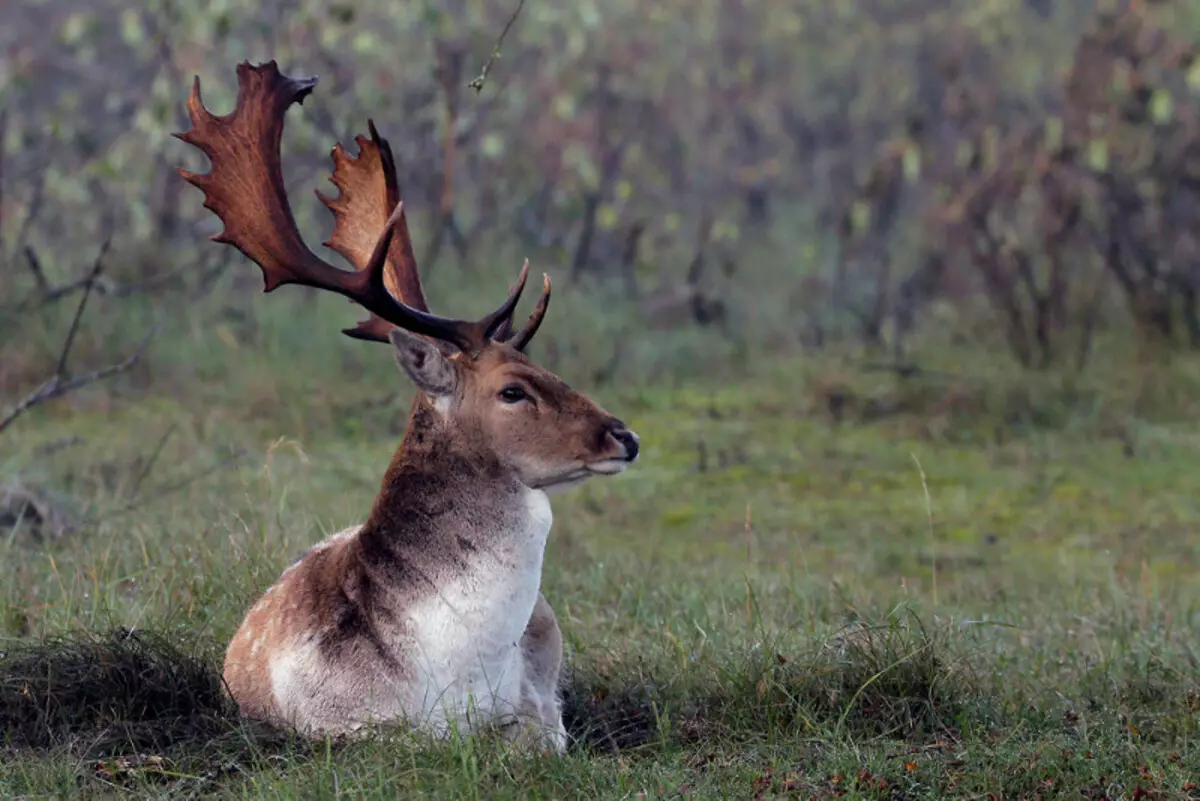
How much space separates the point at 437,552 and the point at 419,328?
0.56 metres

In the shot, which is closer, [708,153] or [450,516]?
[450,516]

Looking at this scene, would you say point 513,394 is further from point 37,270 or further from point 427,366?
point 37,270

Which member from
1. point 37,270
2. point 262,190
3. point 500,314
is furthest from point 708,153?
point 500,314

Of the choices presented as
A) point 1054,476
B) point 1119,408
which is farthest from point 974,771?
point 1119,408

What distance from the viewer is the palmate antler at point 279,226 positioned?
466cm

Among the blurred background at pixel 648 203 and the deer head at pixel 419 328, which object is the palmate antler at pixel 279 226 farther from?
the blurred background at pixel 648 203

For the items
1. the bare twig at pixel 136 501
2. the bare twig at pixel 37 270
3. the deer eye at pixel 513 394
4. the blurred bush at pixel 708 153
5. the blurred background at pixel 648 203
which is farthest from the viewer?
the blurred bush at pixel 708 153

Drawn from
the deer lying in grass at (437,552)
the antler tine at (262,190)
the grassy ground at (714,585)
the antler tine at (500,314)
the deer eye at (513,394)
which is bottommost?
the grassy ground at (714,585)

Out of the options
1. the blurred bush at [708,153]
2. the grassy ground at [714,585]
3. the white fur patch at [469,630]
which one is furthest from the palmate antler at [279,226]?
the blurred bush at [708,153]

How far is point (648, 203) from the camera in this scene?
14438 millimetres

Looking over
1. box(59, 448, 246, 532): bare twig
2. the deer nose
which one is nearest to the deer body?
the deer nose

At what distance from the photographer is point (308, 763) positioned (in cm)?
434

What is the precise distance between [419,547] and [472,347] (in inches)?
20.0

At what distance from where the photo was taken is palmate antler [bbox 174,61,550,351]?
15.3 feet
